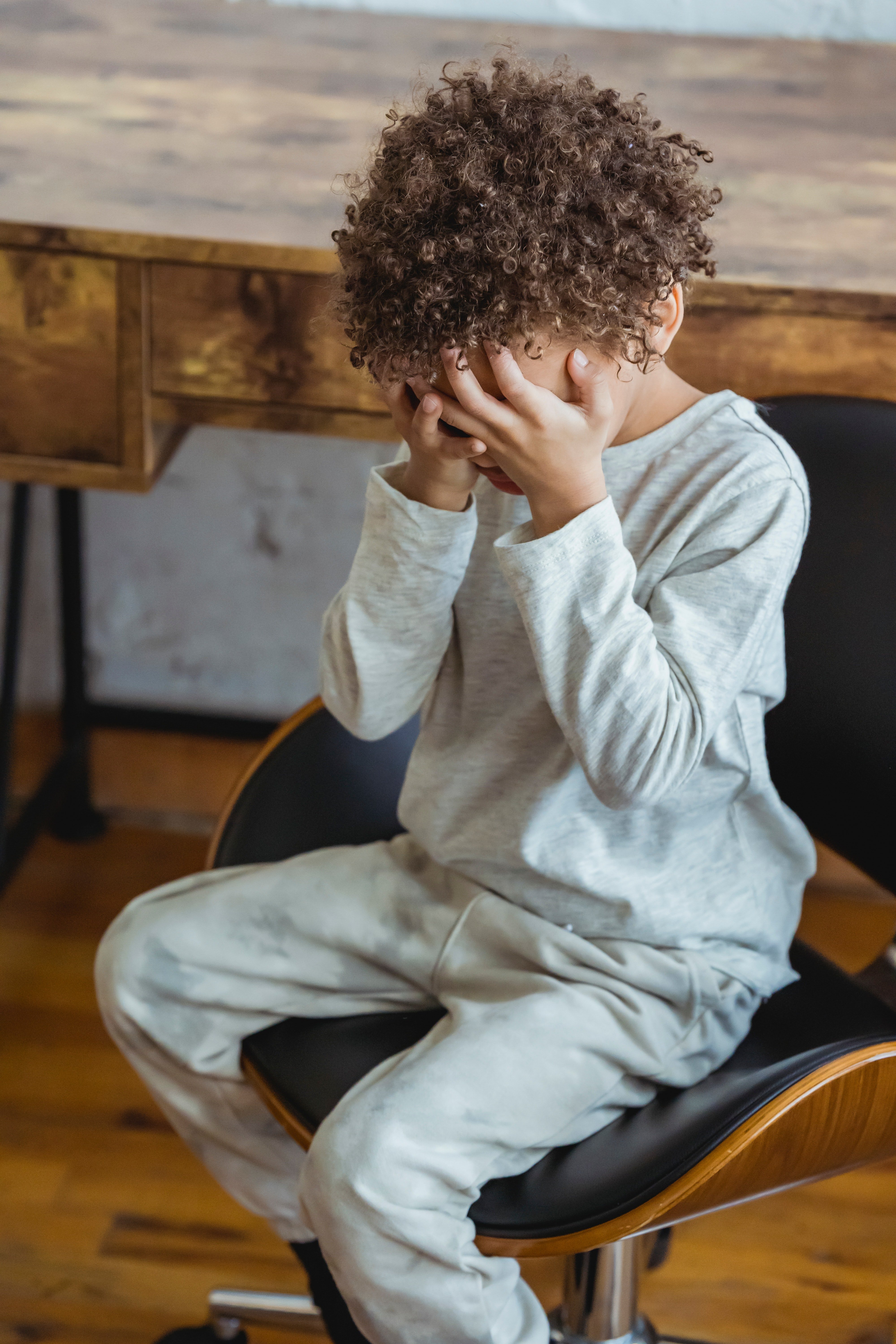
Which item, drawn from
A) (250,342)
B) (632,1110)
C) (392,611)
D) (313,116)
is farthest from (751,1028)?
(313,116)

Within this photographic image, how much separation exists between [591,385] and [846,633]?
0.92 ft

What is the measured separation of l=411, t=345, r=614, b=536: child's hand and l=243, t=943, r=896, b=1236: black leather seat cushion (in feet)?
1.00

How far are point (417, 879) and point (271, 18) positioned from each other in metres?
0.90

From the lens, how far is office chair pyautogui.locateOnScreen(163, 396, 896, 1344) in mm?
647

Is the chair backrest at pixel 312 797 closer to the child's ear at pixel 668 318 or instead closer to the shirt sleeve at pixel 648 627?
the shirt sleeve at pixel 648 627

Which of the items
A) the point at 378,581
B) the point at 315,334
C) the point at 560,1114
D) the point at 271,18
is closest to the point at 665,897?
the point at 560,1114

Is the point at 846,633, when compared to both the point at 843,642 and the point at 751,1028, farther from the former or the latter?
the point at 751,1028

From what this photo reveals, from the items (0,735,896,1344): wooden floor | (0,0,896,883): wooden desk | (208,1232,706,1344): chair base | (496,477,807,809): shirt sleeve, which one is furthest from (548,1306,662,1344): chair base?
(0,0,896,883): wooden desk

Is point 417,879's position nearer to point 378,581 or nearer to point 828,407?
point 378,581

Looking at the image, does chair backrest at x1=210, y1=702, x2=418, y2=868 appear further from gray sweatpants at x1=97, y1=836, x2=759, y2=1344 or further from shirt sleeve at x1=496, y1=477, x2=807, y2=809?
shirt sleeve at x1=496, y1=477, x2=807, y2=809

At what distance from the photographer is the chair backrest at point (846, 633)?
0.79 meters

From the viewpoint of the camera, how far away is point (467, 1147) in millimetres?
665

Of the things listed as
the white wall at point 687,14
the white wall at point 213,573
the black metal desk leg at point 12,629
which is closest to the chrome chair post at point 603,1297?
the black metal desk leg at point 12,629

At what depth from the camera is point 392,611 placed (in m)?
0.76
